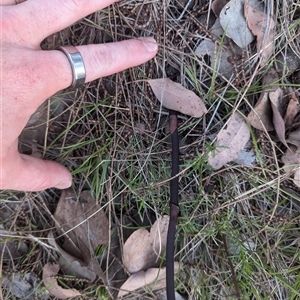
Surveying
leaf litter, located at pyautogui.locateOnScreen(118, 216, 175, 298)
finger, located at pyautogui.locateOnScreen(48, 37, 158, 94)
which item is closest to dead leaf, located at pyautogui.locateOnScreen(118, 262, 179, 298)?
leaf litter, located at pyautogui.locateOnScreen(118, 216, 175, 298)

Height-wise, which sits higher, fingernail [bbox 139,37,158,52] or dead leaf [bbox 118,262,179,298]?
fingernail [bbox 139,37,158,52]

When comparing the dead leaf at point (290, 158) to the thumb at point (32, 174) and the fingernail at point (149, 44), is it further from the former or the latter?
the thumb at point (32, 174)

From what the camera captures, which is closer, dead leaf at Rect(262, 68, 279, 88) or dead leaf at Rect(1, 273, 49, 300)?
dead leaf at Rect(262, 68, 279, 88)

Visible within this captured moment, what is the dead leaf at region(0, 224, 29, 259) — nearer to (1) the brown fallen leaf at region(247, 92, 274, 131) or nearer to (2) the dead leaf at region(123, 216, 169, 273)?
(2) the dead leaf at region(123, 216, 169, 273)

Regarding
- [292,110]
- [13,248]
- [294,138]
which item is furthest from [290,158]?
[13,248]

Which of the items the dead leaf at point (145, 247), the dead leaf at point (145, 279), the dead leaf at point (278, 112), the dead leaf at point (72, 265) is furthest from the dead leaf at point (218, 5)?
the dead leaf at point (72, 265)

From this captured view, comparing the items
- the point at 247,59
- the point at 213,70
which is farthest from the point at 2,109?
the point at 247,59
